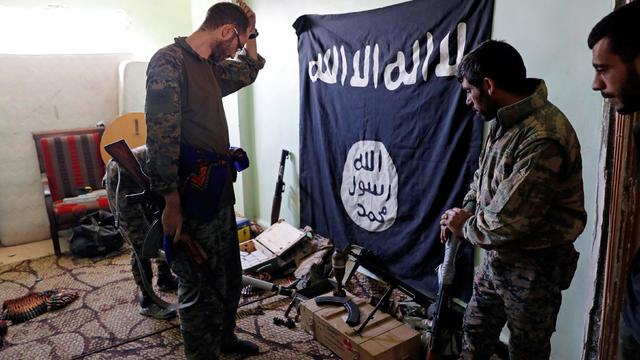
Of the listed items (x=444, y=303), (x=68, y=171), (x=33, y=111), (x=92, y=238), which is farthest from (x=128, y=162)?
(x=33, y=111)

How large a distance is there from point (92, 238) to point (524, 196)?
341cm

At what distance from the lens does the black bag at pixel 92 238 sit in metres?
3.40

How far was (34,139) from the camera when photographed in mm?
3723

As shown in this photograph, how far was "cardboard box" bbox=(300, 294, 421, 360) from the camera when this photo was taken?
1.90 meters

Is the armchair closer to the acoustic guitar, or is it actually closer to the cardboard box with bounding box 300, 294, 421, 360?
the acoustic guitar

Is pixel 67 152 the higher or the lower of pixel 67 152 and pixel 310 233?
the higher

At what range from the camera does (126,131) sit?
3.66m

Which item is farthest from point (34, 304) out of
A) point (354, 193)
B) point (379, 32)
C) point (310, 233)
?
point (379, 32)

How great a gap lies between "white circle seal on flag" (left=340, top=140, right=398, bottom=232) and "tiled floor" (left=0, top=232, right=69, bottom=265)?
2659 mm

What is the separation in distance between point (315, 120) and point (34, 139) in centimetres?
268

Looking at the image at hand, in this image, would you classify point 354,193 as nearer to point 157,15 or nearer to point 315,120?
point 315,120

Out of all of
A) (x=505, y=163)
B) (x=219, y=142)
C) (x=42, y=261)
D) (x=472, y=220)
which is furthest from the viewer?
(x=42, y=261)

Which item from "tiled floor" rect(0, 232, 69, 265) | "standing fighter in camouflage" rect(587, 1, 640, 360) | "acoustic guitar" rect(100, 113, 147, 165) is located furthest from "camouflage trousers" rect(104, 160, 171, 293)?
"standing fighter in camouflage" rect(587, 1, 640, 360)

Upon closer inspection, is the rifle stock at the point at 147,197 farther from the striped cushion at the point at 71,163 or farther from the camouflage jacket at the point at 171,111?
the striped cushion at the point at 71,163
